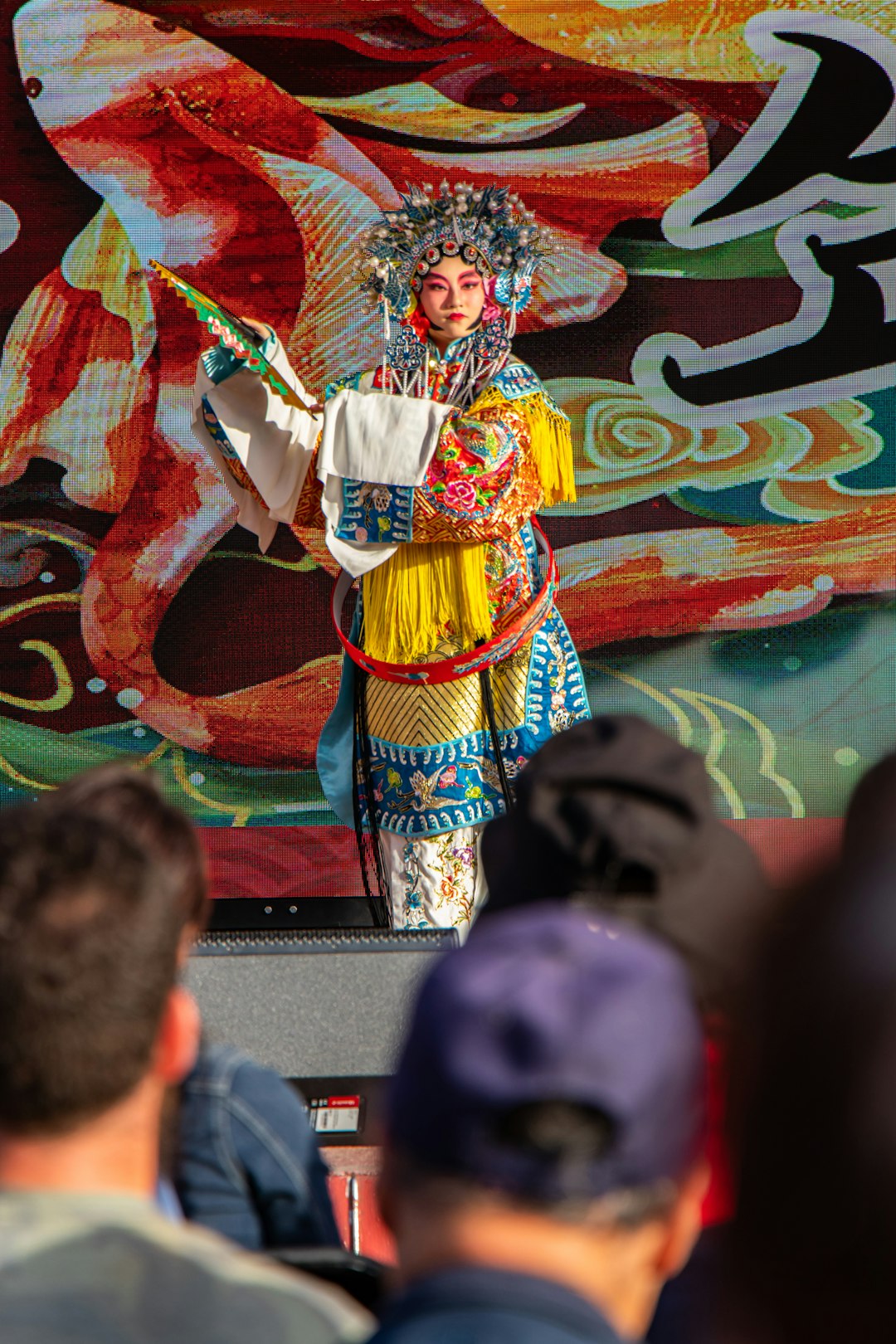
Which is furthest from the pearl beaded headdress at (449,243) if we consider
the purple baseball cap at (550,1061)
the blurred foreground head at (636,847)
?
the purple baseball cap at (550,1061)

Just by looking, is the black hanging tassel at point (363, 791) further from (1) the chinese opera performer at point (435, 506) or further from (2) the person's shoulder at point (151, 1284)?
(2) the person's shoulder at point (151, 1284)

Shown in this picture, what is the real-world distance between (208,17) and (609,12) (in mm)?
1218

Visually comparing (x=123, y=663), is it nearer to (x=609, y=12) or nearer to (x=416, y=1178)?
(x=609, y=12)

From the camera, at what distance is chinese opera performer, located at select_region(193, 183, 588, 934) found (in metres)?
2.65

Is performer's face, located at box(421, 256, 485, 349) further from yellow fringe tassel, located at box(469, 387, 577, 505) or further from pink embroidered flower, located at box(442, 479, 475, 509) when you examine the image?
pink embroidered flower, located at box(442, 479, 475, 509)

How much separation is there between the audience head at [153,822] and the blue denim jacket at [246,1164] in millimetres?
128

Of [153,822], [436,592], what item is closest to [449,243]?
[436,592]

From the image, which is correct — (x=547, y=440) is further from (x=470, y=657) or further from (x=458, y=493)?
(x=470, y=657)

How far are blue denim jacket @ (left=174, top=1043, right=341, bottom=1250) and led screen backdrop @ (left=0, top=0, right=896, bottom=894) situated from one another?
11.0 feet

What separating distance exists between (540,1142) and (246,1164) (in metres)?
0.38

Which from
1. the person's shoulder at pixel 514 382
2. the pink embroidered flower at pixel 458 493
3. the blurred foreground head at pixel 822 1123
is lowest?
the pink embroidered flower at pixel 458 493

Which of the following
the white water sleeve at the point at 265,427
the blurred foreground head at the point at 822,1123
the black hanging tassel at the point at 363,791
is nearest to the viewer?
the blurred foreground head at the point at 822,1123

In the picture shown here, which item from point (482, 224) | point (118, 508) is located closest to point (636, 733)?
point (482, 224)

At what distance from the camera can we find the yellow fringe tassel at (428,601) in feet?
8.98
